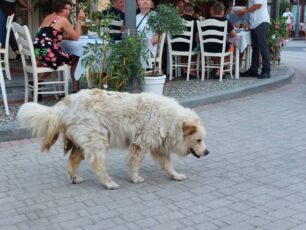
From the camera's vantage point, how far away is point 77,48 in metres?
7.57

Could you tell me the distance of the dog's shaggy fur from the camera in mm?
4352

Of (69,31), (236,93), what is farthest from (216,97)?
(69,31)

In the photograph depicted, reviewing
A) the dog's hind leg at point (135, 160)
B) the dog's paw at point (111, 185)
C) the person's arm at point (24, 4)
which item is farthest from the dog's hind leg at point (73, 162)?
the person's arm at point (24, 4)

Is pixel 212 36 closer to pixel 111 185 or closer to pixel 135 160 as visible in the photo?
pixel 135 160

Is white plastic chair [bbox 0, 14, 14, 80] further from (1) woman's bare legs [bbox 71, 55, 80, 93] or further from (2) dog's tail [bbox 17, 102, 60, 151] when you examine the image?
(2) dog's tail [bbox 17, 102, 60, 151]

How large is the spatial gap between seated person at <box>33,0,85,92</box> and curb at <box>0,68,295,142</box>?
4.63 ft

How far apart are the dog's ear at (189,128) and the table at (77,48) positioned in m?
3.46

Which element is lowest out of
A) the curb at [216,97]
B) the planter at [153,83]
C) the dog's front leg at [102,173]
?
the dog's front leg at [102,173]

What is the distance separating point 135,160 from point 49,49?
11.2 ft

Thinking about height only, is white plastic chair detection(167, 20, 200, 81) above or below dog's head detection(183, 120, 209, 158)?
above

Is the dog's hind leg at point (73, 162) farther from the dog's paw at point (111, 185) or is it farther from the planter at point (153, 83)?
the planter at point (153, 83)

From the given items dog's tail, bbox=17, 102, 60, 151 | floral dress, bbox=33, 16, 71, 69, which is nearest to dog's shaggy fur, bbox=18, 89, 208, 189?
dog's tail, bbox=17, 102, 60, 151

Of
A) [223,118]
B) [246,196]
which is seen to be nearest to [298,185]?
[246,196]

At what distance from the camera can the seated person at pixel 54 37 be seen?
287 inches
